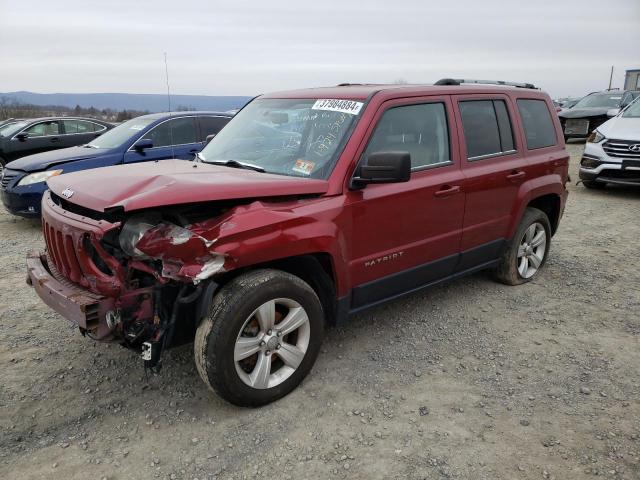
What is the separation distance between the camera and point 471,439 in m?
2.76

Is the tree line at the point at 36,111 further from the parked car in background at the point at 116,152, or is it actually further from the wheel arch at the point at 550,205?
the wheel arch at the point at 550,205

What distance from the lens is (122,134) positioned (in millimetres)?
7773

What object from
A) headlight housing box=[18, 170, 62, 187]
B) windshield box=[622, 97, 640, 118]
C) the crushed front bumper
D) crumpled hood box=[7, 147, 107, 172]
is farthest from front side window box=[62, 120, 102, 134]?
windshield box=[622, 97, 640, 118]

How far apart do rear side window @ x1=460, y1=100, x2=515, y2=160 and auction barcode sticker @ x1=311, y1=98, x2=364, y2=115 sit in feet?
3.41

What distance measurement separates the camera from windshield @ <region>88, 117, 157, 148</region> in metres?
7.51

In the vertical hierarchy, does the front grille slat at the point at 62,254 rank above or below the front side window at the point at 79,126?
below

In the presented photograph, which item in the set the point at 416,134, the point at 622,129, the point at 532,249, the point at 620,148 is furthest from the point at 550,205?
the point at 622,129

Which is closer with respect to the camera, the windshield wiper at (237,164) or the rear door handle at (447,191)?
the windshield wiper at (237,164)

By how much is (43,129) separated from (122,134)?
4944 mm

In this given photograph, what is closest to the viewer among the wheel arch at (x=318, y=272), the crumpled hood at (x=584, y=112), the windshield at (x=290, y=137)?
the wheel arch at (x=318, y=272)

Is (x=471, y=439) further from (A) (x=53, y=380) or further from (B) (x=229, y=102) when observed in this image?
(B) (x=229, y=102)

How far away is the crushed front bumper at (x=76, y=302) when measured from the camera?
263 cm

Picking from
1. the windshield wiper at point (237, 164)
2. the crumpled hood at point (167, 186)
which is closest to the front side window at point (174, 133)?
the windshield wiper at point (237, 164)

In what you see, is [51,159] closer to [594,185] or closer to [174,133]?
[174,133]
